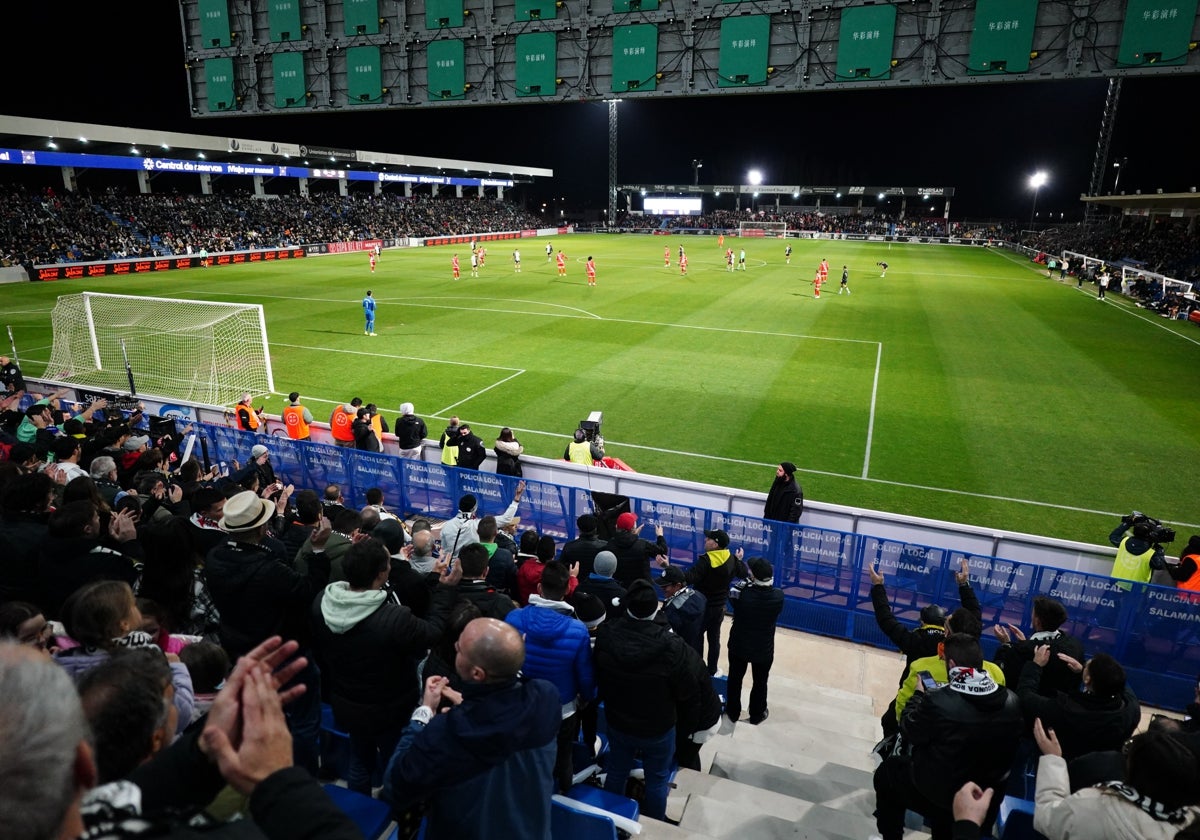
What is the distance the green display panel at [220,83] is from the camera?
887 inches

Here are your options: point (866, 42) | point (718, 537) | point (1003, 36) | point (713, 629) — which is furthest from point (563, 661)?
point (1003, 36)

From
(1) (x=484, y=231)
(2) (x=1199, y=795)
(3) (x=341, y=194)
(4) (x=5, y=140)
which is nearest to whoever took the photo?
(2) (x=1199, y=795)

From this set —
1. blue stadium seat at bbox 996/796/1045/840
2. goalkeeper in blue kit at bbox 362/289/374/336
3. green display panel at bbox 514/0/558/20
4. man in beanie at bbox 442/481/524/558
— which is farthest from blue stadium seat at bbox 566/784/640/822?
goalkeeper in blue kit at bbox 362/289/374/336

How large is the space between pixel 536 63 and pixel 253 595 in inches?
796

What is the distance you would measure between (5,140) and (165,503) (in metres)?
49.1

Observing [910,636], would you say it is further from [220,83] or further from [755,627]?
[220,83]

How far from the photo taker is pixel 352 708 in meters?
4.24

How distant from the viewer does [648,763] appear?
4.53 m

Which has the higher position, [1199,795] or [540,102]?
[540,102]

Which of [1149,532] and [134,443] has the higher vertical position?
[134,443]

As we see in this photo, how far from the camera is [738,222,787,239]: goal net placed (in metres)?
92.7

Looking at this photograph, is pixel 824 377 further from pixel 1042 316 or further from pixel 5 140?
pixel 5 140

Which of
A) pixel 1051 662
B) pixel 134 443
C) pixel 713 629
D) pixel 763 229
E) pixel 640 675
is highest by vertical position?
pixel 763 229

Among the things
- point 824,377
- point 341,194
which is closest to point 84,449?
point 824,377
